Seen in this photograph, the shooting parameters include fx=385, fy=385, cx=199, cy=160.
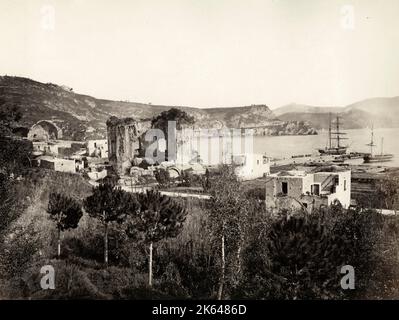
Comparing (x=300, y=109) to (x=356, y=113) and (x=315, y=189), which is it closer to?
(x=356, y=113)

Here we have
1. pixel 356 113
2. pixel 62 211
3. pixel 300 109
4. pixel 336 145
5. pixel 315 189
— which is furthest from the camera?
pixel 62 211

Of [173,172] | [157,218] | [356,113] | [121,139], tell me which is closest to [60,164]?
[173,172]

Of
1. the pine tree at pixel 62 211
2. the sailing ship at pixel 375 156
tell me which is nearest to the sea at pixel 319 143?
the sailing ship at pixel 375 156

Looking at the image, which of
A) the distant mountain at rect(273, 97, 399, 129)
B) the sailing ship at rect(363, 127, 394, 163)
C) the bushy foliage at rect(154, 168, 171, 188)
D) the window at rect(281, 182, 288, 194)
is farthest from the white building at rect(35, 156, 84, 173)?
the sailing ship at rect(363, 127, 394, 163)
